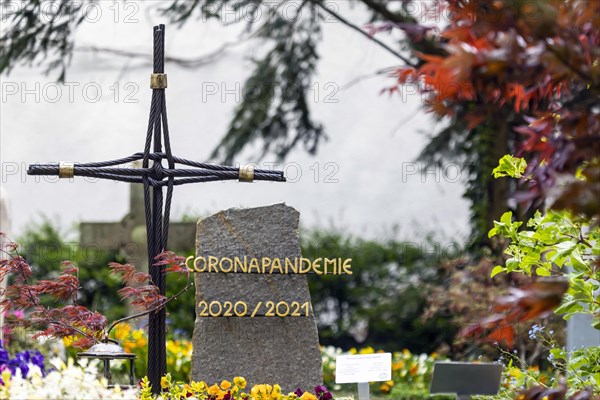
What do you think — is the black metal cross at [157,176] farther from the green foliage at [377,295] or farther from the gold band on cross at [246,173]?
the green foliage at [377,295]

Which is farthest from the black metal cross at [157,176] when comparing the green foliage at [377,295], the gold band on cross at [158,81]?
the green foliage at [377,295]

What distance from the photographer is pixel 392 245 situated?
432 inches

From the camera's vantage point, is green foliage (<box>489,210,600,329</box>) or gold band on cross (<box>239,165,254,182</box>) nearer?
green foliage (<box>489,210,600,329</box>)

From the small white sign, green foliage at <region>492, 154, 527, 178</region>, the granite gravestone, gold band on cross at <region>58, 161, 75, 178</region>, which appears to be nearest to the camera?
green foliage at <region>492, 154, 527, 178</region>

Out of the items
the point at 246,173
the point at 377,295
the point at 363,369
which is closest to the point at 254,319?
the point at 363,369

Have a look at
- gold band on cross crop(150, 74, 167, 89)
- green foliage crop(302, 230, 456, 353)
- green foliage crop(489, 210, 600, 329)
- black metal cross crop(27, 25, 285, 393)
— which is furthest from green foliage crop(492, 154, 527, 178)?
green foliage crop(302, 230, 456, 353)

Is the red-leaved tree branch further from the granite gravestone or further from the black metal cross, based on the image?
the granite gravestone

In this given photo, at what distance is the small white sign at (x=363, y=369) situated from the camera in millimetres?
5445

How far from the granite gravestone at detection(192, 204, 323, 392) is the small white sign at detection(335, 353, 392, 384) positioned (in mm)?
335

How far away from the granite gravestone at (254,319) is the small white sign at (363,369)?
1.10ft

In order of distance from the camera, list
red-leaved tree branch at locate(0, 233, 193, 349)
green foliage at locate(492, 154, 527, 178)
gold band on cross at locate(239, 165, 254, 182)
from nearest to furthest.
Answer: green foliage at locate(492, 154, 527, 178)
red-leaved tree branch at locate(0, 233, 193, 349)
gold band on cross at locate(239, 165, 254, 182)

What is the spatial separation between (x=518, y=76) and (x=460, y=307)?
713cm

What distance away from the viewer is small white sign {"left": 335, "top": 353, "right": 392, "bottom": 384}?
5.45 metres

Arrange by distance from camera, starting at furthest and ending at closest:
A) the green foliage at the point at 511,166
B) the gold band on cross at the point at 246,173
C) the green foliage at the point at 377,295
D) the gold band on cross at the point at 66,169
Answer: the green foliage at the point at 377,295
the gold band on cross at the point at 246,173
the gold band on cross at the point at 66,169
the green foliage at the point at 511,166
